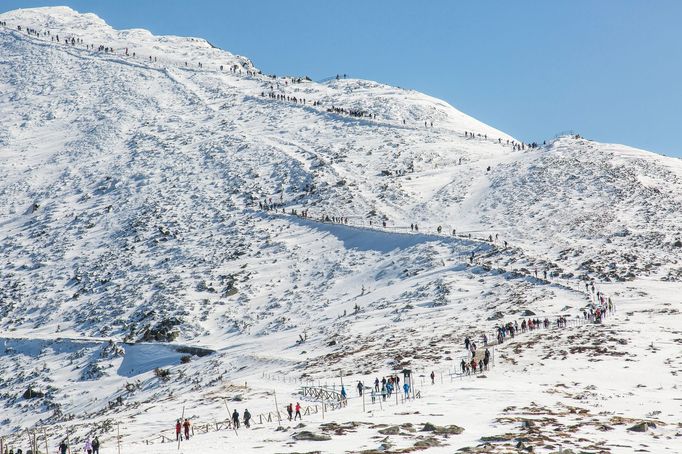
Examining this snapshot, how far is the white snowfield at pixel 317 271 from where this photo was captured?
31156 millimetres

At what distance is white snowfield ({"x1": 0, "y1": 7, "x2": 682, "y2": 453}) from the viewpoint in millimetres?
31156

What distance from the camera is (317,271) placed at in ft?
229

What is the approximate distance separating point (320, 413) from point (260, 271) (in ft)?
133

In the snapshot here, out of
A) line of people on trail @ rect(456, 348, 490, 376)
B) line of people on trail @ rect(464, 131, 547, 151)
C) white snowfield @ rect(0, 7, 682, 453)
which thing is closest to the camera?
white snowfield @ rect(0, 7, 682, 453)

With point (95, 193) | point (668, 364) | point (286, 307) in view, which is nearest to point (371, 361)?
point (668, 364)

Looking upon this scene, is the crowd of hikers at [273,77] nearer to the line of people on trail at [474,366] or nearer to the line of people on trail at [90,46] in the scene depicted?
the line of people on trail at [90,46]

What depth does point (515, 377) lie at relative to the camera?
35719 mm

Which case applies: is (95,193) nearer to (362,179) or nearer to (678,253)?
(362,179)

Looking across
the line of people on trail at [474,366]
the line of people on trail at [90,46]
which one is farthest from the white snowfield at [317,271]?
the line of people on trail at [90,46]

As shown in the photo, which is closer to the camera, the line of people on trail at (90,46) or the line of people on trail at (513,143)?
the line of people on trail at (513,143)

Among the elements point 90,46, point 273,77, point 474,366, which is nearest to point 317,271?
point 474,366

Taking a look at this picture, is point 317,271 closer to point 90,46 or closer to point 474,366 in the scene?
point 474,366

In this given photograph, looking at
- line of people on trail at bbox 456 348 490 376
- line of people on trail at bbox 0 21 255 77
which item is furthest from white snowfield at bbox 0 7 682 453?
line of people on trail at bbox 0 21 255 77

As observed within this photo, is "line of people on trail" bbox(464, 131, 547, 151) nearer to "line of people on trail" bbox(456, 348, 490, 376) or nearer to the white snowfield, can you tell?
the white snowfield
